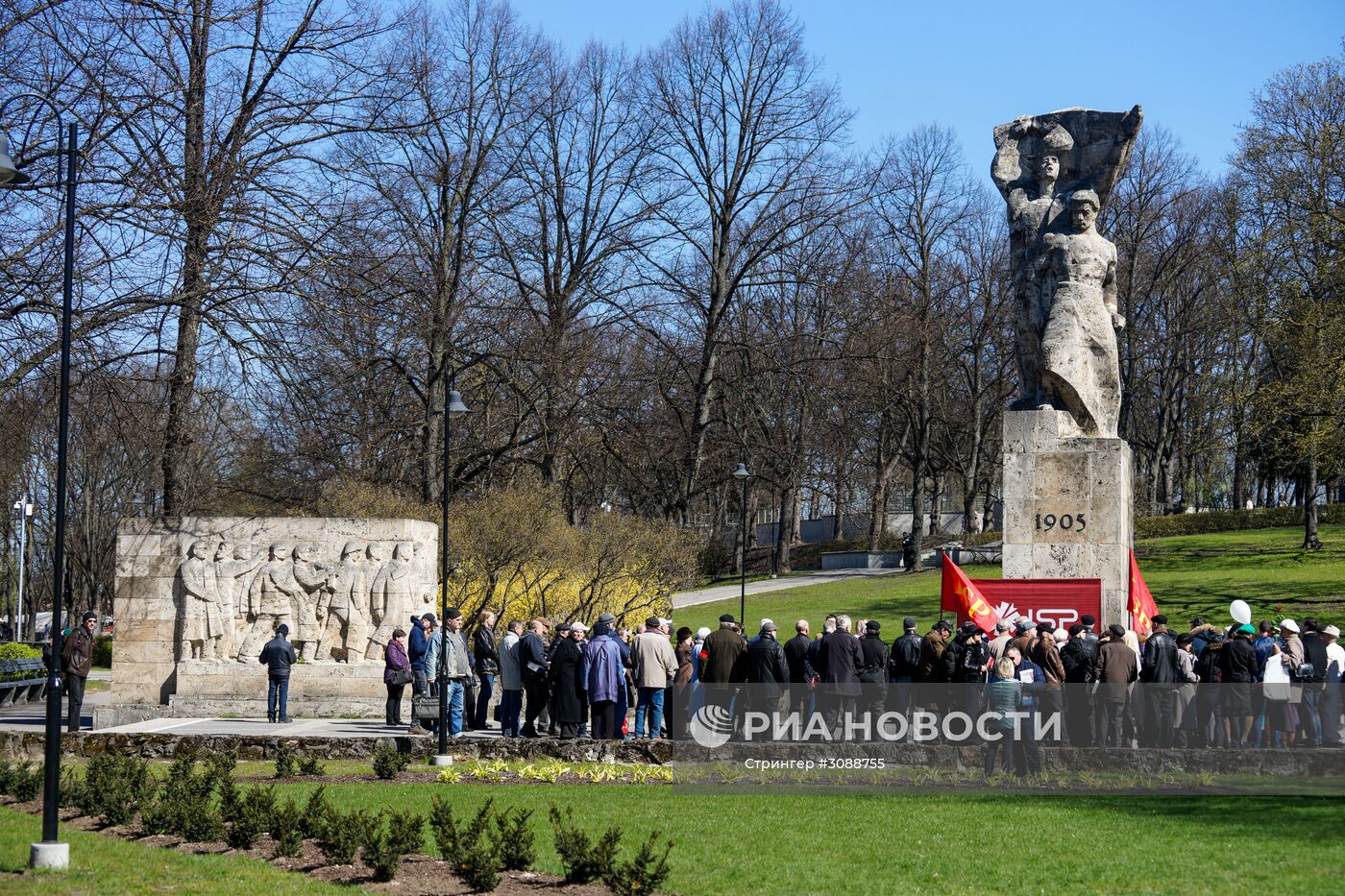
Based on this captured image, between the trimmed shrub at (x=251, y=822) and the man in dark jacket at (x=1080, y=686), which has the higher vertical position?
the man in dark jacket at (x=1080, y=686)

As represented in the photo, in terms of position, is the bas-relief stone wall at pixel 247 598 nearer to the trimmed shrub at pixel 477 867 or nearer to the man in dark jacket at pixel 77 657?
the man in dark jacket at pixel 77 657

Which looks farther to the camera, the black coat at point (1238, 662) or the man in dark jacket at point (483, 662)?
the man in dark jacket at point (483, 662)

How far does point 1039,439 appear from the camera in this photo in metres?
17.3

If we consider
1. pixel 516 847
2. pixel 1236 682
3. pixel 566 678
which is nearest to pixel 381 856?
pixel 516 847

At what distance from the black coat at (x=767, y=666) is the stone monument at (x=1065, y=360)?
3.12 meters

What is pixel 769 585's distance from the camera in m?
49.4

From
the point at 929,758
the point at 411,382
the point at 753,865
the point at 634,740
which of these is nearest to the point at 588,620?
the point at 411,382

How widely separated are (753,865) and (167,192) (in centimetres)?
1196

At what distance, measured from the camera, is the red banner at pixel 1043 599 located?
17031 mm

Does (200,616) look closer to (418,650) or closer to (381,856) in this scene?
(418,650)

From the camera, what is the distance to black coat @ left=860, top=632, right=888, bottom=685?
54.0 ft

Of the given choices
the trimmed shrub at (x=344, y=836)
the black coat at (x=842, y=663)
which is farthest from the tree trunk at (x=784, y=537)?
the trimmed shrub at (x=344, y=836)

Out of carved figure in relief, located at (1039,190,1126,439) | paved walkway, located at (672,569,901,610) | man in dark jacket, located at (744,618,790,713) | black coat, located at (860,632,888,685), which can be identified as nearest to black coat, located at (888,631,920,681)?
black coat, located at (860,632,888,685)

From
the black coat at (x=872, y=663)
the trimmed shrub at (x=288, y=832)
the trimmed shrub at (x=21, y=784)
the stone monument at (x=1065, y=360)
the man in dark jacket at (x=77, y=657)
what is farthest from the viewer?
the man in dark jacket at (x=77, y=657)
